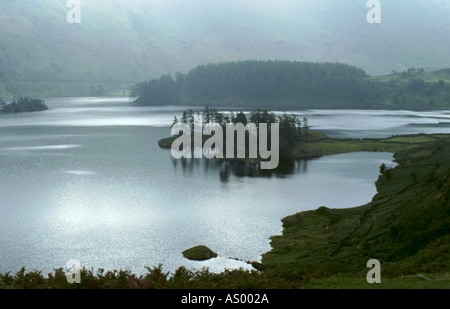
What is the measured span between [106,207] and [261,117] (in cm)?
10750

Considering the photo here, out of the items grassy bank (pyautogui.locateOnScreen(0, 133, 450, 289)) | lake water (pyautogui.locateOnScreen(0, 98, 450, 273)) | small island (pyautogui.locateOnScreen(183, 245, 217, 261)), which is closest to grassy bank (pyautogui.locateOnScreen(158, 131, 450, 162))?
lake water (pyautogui.locateOnScreen(0, 98, 450, 273))

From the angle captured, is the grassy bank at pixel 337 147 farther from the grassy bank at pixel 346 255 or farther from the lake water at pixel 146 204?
the grassy bank at pixel 346 255

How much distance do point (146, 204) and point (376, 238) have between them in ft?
182

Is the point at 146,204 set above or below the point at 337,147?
below

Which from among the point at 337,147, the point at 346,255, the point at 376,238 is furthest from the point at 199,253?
the point at 337,147

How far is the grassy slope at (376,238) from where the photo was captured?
2030 inches

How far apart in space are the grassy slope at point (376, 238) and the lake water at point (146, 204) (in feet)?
18.5

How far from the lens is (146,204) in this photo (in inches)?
4193

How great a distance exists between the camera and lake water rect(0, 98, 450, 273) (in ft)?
246

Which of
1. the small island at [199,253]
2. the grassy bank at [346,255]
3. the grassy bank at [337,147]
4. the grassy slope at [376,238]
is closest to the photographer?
the grassy bank at [346,255]

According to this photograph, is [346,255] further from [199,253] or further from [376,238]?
[199,253]

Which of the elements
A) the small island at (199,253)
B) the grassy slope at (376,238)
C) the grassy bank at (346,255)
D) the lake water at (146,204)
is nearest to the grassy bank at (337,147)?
the lake water at (146,204)
